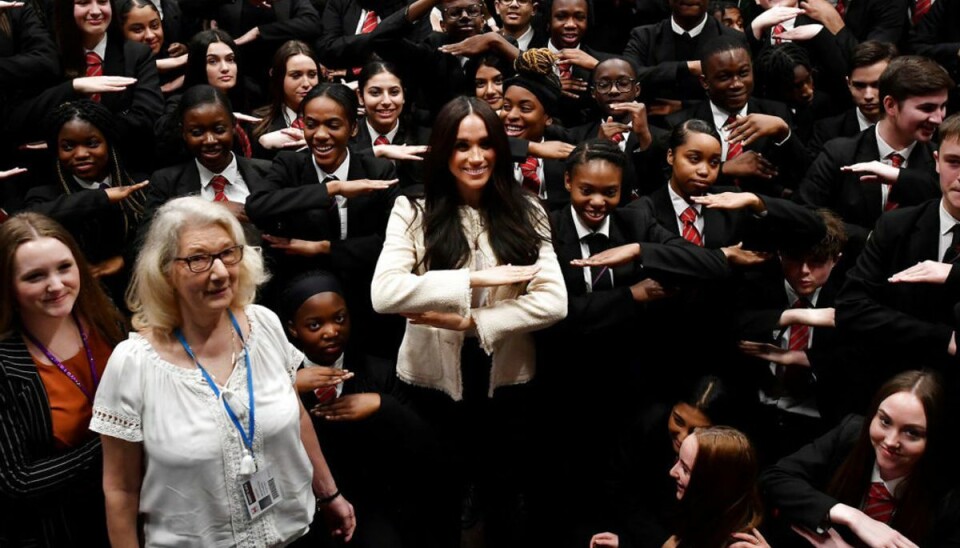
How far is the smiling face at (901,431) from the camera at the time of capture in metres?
3.17

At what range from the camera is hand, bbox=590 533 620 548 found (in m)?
3.71

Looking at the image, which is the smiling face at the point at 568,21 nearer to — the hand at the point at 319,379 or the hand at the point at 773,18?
the hand at the point at 773,18

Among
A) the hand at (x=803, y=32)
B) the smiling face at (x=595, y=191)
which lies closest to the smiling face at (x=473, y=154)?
the smiling face at (x=595, y=191)

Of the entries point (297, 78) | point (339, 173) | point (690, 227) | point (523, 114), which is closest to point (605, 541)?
point (690, 227)

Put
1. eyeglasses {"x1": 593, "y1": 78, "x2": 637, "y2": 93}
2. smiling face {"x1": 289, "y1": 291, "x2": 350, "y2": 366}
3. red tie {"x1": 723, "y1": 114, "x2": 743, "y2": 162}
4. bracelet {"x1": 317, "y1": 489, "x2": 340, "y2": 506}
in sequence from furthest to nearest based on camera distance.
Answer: eyeglasses {"x1": 593, "y1": 78, "x2": 637, "y2": 93}
red tie {"x1": 723, "y1": 114, "x2": 743, "y2": 162}
smiling face {"x1": 289, "y1": 291, "x2": 350, "y2": 366}
bracelet {"x1": 317, "y1": 489, "x2": 340, "y2": 506}

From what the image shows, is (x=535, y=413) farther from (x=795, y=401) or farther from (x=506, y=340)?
(x=795, y=401)

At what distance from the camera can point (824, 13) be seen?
563 centimetres

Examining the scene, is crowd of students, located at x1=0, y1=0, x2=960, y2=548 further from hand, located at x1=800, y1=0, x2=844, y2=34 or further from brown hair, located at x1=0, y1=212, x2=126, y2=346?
hand, located at x1=800, y1=0, x2=844, y2=34

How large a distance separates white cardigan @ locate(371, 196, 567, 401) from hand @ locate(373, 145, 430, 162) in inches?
31.4

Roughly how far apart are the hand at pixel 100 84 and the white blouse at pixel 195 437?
2.32 m

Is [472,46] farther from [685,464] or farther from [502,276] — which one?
[685,464]

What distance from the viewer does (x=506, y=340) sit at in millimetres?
3398

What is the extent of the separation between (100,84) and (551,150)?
2.11 meters

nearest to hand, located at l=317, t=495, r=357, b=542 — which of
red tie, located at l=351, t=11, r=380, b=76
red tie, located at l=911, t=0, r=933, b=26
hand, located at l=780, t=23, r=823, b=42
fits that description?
red tie, located at l=351, t=11, r=380, b=76
